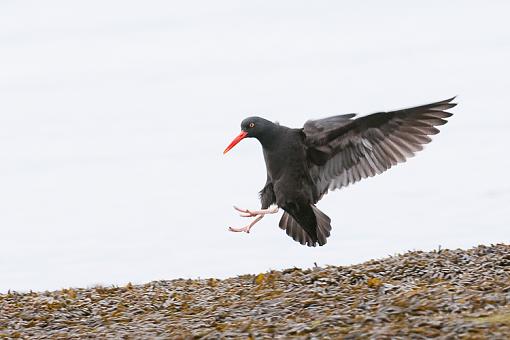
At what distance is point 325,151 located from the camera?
1213 cm

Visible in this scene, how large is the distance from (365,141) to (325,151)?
55 centimetres

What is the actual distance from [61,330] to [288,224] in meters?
4.99

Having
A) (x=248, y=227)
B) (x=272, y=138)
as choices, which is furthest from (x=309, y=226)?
(x=272, y=138)

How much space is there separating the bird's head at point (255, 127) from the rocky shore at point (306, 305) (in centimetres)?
242

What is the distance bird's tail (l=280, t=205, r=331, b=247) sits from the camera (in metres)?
12.5

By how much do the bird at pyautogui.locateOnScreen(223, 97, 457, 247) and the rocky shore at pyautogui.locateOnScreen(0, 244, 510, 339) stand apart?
6.81 ft

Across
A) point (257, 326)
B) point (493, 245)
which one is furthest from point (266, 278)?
point (493, 245)

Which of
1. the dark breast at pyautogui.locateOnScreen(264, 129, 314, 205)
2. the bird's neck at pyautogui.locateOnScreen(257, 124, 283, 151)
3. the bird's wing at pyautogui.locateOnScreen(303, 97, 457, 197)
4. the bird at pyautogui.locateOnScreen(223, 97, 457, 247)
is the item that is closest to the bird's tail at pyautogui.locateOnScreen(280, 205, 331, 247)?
the bird at pyautogui.locateOnScreen(223, 97, 457, 247)

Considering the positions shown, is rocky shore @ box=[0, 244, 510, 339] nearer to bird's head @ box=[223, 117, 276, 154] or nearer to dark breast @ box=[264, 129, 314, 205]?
dark breast @ box=[264, 129, 314, 205]

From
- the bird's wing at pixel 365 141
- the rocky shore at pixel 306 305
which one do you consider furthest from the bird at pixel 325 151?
the rocky shore at pixel 306 305

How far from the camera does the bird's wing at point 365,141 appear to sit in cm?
1205

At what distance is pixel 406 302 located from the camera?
8.11 m

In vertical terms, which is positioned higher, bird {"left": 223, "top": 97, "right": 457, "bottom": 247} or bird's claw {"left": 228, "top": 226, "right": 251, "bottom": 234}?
bird {"left": 223, "top": 97, "right": 457, "bottom": 247}

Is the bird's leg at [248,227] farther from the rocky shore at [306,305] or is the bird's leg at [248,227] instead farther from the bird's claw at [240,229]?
the rocky shore at [306,305]
